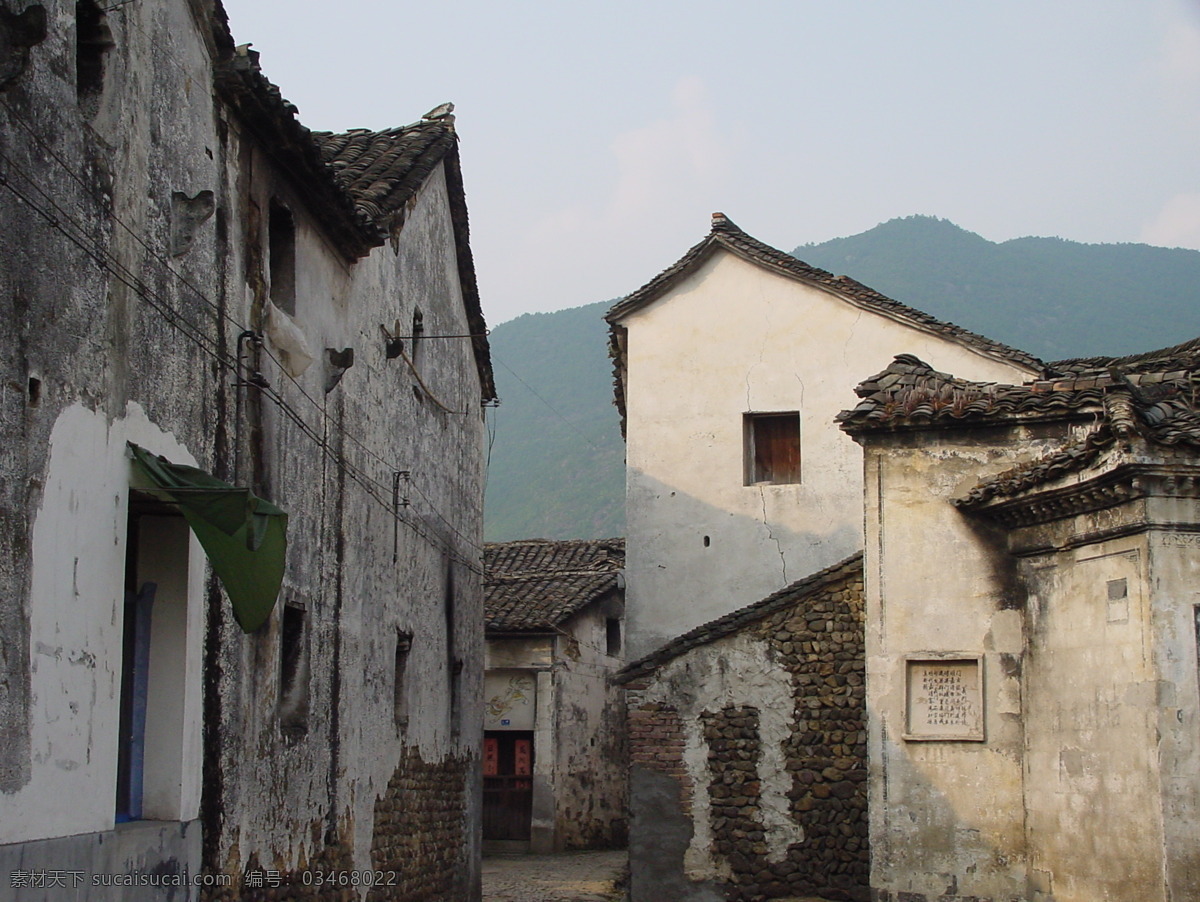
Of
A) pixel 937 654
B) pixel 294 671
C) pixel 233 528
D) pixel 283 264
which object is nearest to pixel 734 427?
pixel 937 654

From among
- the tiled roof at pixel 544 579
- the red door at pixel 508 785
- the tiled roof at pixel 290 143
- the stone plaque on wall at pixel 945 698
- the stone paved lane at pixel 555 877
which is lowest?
the stone paved lane at pixel 555 877

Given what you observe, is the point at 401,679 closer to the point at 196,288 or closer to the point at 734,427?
the point at 196,288

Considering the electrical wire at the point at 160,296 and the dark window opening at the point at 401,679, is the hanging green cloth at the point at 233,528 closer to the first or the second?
the electrical wire at the point at 160,296

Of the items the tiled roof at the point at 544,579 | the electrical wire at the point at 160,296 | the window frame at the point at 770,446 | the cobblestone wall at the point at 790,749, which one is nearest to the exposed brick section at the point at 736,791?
the cobblestone wall at the point at 790,749

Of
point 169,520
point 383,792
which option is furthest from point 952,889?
point 169,520

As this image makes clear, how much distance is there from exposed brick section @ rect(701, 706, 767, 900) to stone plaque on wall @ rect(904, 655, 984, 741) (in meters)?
1.67

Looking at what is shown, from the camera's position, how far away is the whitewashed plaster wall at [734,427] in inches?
746

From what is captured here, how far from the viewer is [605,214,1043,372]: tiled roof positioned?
734 inches

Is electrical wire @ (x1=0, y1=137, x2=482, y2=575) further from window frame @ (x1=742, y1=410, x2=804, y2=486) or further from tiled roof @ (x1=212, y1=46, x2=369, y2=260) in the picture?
window frame @ (x1=742, y1=410, x2=804, y2=486)

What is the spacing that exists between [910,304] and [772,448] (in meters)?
91.4

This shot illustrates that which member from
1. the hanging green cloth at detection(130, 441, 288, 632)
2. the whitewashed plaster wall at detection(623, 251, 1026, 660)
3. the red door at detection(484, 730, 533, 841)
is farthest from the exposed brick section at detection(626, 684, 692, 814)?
the red door at detection(484, 730, 533, 841)

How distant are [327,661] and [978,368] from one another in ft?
34.9

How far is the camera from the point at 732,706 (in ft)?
43.0

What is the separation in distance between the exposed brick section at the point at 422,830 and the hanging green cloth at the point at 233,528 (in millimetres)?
4979
